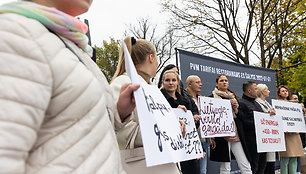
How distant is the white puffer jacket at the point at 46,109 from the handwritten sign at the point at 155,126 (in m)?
0.50

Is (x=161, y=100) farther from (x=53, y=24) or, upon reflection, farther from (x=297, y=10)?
(x=297, y=10)

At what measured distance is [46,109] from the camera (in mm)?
902

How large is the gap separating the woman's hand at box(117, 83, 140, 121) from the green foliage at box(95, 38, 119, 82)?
2772cm

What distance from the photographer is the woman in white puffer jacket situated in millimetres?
814

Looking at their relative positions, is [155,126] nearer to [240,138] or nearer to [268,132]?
[240,138]

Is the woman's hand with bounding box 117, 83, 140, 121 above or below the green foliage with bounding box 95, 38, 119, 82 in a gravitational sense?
below

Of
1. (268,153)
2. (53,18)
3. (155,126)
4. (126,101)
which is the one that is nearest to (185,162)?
(268,153)

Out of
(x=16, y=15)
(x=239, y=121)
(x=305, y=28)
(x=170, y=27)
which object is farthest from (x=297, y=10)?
(x=16, y=15)

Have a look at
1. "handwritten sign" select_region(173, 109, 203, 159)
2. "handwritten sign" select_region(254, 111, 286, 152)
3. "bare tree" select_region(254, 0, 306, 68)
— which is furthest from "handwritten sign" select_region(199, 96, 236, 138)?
"bare tree" select_region(254, 0, 306, 68)

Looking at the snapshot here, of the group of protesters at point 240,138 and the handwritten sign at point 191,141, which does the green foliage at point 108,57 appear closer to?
the group of protesters at point 240,138

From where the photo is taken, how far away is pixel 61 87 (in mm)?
939

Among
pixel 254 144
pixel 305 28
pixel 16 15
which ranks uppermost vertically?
pixel 305 28

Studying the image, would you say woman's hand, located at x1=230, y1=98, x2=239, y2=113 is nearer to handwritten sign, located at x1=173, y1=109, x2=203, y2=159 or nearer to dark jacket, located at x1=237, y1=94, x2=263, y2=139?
dark jacket, located at x1=237, y1=94, x2=263, y2=139

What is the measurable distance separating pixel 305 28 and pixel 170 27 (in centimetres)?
767
